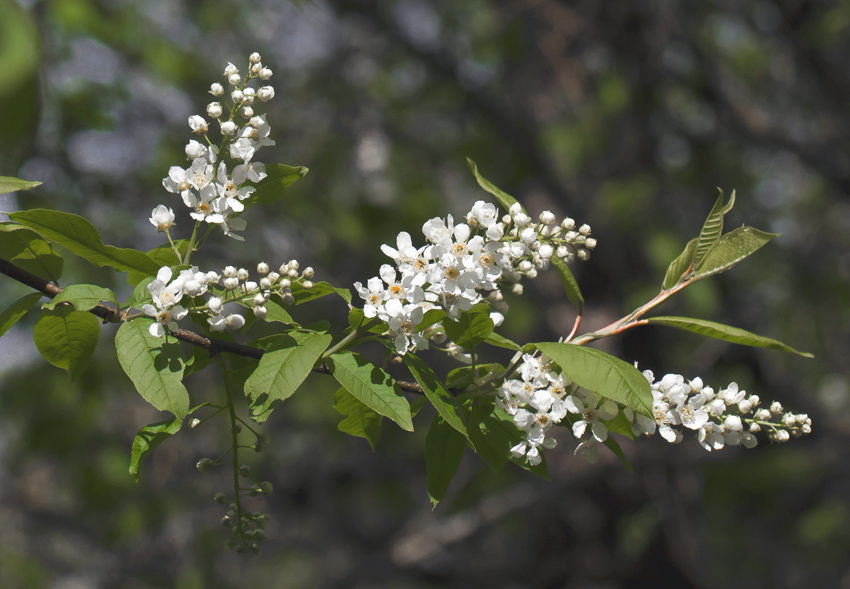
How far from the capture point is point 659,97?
23.9 ft

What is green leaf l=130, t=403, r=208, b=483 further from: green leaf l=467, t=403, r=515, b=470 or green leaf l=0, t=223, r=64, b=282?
green leaf l=467, t=403, r=515, b=470

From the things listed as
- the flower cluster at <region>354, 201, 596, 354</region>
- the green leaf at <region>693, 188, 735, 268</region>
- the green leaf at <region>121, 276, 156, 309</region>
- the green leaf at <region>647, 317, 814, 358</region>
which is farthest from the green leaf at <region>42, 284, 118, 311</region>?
the green leaf at <region>693, 188, 735, 268</region>

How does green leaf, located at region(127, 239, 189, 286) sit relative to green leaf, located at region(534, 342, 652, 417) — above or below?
below

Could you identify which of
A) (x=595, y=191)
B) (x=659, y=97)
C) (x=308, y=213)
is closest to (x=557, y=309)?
(x=595, y=191)

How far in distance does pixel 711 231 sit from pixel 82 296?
1375 mm

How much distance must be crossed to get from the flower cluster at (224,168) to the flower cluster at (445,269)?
0.38 meters

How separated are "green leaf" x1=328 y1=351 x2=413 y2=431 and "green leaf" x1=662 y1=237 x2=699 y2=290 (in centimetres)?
73

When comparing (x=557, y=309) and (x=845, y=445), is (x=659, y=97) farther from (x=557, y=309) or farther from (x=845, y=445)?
(x=845, y=445)

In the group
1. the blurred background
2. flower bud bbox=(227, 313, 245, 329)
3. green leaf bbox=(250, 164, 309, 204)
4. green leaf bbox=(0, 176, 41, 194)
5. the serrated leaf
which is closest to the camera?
green leaf bbox=(0, 176, 41, 194)

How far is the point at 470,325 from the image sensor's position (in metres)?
1.46

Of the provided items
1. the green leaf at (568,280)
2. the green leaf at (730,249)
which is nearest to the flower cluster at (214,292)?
the green leaf at (568,280)

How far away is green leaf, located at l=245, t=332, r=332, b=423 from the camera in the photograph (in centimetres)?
128

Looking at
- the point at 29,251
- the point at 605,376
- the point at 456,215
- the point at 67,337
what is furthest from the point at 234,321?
the point at 456,215

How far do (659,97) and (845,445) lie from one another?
3923mm
